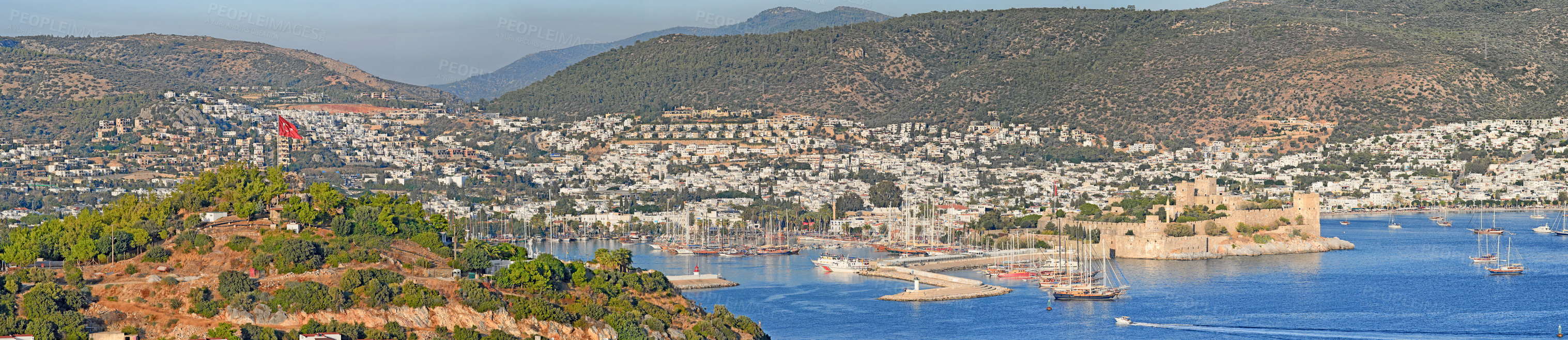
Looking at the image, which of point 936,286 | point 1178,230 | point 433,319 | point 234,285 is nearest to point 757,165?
point 1178,230

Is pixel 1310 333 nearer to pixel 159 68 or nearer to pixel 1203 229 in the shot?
pixel 1203 229

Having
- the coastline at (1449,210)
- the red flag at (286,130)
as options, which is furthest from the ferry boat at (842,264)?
the coastline at (1449,210)

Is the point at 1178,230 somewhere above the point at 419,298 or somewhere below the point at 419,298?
above

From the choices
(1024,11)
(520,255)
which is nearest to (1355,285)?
(520,255)

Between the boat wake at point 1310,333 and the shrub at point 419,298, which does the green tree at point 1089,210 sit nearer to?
the boat wake at point 1310,333

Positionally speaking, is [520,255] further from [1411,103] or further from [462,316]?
[1411,103]

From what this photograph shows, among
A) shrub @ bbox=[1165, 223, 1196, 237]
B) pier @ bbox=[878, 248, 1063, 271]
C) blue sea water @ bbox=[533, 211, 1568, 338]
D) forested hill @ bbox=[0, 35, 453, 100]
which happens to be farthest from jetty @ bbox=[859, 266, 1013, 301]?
forested hill @ bbox=[0, 35, 453, 100]
